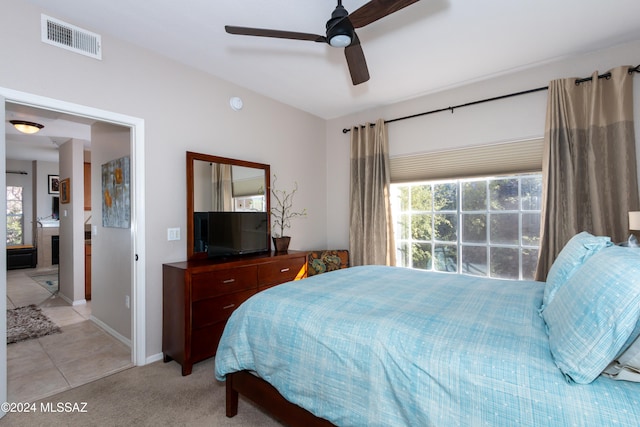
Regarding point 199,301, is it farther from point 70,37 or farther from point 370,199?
point 370,199

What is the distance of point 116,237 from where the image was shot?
324 centimetres

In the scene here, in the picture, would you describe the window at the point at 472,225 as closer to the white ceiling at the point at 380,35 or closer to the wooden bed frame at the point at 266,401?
the white ceiling at the point at 380,35

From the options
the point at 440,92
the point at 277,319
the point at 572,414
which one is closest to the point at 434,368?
the point at 572,414

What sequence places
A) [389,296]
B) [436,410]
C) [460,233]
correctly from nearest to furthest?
[436,410]
[389,296]
[460,233]

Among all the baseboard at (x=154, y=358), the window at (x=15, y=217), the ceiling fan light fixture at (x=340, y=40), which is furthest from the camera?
the window at (x=15, y=217)

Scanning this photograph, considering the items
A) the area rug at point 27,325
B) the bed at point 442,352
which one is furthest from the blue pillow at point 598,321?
the area rug at point 27,325

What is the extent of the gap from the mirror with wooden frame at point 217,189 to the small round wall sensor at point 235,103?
0.58 metres

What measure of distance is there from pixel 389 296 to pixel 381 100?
2829 mm

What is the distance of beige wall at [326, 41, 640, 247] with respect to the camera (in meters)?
2.77

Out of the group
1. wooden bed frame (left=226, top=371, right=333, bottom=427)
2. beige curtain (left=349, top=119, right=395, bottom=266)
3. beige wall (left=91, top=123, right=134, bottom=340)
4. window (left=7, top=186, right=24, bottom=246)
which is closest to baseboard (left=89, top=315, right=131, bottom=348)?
beige wall (left=91, top=123, right=134, bottom=340)

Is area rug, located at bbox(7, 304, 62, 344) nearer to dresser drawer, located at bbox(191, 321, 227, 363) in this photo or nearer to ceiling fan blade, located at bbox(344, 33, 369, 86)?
dresser drawer, located at bbox(191, 321, 227, 363)

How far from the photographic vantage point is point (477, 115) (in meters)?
3.32

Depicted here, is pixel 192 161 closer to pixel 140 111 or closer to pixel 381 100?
pixel 140 111

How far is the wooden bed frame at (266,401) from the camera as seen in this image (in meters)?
1.51
